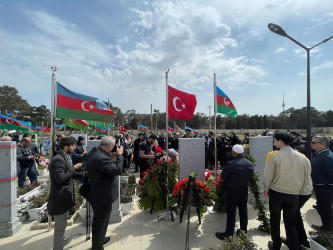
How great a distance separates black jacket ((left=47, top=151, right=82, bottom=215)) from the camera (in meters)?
2.81

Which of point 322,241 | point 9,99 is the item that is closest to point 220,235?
point 322,241

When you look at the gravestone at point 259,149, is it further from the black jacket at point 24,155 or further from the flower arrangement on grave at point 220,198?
the black jacket at point 24,155

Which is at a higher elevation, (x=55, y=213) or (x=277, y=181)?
(x=277, y=181)

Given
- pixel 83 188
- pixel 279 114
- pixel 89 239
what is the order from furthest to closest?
pixel 279 114, pixel 89 239, pixel 83 188

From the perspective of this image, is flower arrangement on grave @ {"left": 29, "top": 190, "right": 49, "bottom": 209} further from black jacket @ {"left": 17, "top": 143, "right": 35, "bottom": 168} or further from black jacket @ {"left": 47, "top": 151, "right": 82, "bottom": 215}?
black jacket @ {"left": 47, "top": 151, "right": 82, "bottom": 215}

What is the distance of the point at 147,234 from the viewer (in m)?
3.80

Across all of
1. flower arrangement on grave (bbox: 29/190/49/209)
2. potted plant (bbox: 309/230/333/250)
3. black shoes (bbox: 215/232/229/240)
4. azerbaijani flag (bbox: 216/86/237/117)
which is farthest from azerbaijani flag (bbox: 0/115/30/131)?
potted plant (bbox: 309/230/333/250)

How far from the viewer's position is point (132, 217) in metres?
4.54

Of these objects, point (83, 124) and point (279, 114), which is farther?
point (279, 114)

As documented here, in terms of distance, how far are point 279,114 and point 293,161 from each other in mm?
75010

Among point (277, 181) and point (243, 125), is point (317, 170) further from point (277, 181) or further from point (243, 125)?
point (243, 125)

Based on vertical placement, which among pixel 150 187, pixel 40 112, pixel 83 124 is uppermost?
pixel 40 112

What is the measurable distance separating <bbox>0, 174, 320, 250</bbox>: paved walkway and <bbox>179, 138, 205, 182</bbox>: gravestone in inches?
42.2

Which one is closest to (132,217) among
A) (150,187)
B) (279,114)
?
(150,187)
